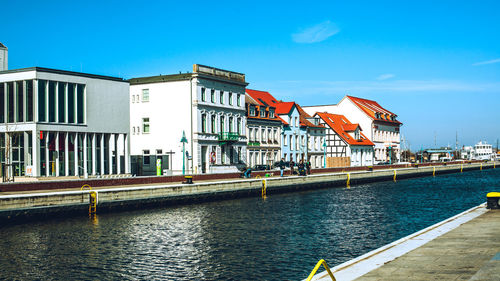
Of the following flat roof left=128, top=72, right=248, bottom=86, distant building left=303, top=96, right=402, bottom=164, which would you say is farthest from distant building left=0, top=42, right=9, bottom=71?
distant building left=303, top=96, right=402, bottom=164

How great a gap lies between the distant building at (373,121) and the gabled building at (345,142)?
4.84m

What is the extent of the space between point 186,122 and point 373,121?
199 feet

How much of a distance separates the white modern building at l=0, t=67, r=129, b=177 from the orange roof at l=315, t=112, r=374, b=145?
183 ft

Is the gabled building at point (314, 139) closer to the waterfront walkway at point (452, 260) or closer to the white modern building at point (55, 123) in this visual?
the white modern building at point (55, 123)

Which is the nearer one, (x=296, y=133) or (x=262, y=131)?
(x=262, y=131)

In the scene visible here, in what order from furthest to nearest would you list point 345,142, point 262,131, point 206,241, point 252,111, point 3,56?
point 345,142, point 262,131, point 252,111, point 3,56, point 206,241

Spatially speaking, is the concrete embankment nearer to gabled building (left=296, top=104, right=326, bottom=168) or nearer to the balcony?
the balcony

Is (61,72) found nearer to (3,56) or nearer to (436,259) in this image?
(3,56)

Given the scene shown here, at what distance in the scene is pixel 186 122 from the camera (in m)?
63.4

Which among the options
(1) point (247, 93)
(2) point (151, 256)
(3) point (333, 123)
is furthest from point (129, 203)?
(3) point (333, 123)

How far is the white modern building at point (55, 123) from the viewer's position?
46.6 m

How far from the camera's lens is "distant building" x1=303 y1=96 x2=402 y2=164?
115 m

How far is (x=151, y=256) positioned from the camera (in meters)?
19.5

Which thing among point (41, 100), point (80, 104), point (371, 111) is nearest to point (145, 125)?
point (80, 104)
